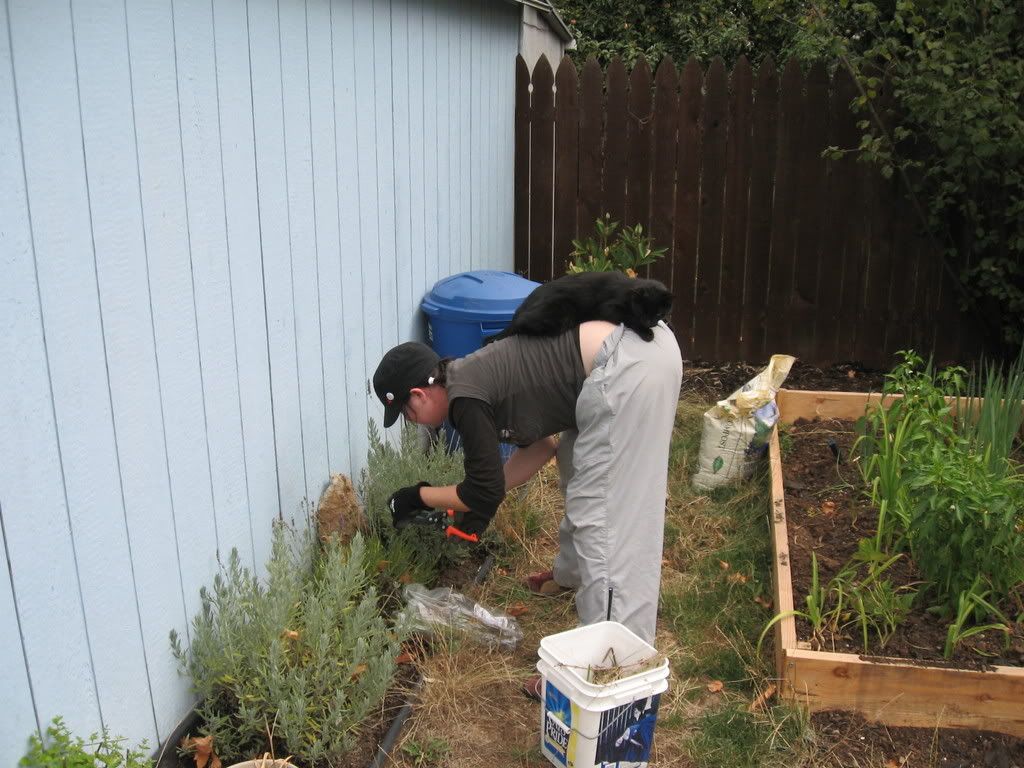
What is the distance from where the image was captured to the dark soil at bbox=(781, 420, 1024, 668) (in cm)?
318

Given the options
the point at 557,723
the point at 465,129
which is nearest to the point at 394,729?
the point at 557,723

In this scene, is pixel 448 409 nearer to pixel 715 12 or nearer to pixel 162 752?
pixel 162 752

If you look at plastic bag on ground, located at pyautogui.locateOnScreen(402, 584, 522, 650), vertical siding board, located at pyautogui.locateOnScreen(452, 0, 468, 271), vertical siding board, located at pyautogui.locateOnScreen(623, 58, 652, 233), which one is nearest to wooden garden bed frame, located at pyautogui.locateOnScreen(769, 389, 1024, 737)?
plastic bag on ground, located at pyautogui.locateOnScreen(402, 584, 522, 650)

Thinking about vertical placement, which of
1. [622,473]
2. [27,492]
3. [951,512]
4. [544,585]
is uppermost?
[27,492]

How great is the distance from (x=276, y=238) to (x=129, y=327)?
0.94m

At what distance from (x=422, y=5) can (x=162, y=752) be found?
3681mm

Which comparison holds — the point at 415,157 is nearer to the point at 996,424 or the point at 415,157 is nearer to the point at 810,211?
the point at 996,424

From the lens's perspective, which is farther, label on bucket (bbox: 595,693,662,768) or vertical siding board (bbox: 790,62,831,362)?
vertical siding board (bbox: 790,62,831,362)

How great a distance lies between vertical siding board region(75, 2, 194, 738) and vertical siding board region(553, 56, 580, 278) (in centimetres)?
477

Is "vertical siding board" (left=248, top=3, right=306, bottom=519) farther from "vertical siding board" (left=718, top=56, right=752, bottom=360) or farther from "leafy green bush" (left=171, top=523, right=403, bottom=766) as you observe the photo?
"vertical siding board" (left=718, top=56, right=752, bottom=360)

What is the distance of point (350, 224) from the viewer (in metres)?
3.99

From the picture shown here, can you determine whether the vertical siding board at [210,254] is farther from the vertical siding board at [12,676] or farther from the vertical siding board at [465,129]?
the vertical siding board at [465,129]

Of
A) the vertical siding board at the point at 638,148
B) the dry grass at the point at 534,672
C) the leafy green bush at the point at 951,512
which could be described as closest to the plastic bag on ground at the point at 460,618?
the dry grass at the point at 534,672

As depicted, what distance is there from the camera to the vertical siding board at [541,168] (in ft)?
22.8
